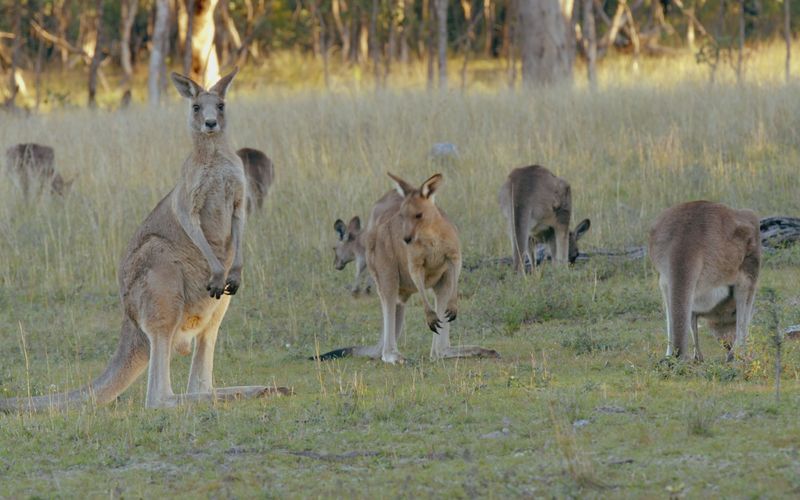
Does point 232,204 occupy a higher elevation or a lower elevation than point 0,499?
higher

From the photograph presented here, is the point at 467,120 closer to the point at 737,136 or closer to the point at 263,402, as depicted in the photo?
the point at 737,136

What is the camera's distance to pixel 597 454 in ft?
14.3

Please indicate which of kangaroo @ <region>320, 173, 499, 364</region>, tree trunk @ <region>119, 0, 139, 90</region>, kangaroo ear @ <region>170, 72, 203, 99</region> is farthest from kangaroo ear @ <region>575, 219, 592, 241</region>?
tree trunk @ <region>119, 0, 139, 90</region>

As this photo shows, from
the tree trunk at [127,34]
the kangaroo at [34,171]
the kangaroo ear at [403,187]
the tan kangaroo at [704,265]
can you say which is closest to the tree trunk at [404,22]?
the tree trunk at [127,34]

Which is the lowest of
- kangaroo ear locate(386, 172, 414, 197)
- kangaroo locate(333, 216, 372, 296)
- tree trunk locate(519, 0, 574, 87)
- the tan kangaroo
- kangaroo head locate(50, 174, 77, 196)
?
kangaroo locate(333, 216, 372, 296)

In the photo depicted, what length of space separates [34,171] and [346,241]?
3.99m

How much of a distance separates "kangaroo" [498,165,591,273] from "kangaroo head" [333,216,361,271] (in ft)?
3.72

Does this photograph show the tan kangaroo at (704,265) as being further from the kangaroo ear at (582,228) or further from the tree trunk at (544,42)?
the tree trunk at (544,42)

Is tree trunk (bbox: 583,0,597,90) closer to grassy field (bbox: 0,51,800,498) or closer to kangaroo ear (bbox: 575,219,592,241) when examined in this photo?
grassy field (bbox: 0,51,800,498)

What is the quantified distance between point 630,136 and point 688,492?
30.0 feet

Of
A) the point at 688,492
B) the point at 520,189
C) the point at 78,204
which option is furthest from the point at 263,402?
the point at 78,204

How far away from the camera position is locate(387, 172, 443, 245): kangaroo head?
21.1ft

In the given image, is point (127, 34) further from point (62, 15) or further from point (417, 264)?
point (417, 264)

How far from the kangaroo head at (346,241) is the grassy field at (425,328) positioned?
175 mm
